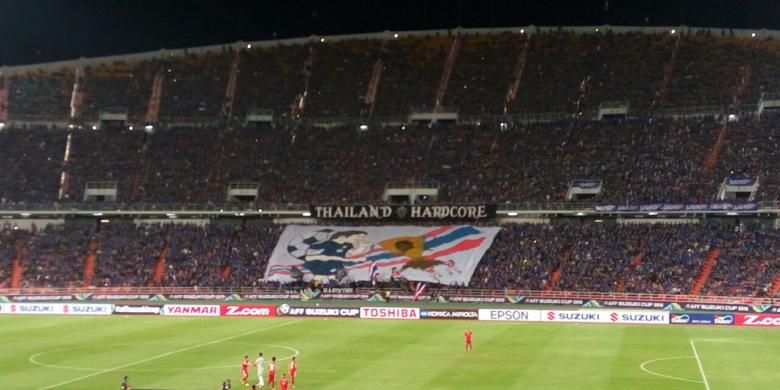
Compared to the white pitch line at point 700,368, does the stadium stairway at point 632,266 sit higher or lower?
higher

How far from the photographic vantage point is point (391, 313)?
5478 centimetres

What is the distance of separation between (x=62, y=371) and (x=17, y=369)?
2.02 m

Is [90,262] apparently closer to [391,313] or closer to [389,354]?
[391,313]

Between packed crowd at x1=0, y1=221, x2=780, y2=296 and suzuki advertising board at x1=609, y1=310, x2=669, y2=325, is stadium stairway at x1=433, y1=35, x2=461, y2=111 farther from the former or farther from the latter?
suzuki advertising board at x1=609, y1=310, x2=669, y2=325

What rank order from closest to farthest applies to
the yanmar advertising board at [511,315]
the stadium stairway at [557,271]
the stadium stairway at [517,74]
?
the yanmar advertising board at [511,315] → the stadium stairway at [557,271] → the stadium stairway at [517,74]

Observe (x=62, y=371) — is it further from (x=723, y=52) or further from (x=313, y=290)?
(x=723, y=52)

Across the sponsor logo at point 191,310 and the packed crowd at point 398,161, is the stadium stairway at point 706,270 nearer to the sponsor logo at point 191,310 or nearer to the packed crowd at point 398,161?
the packed crowd at point 398,161

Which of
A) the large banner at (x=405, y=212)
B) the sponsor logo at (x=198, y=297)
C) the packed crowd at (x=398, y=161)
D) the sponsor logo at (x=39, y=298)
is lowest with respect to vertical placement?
the sponsor logo at (x=39, y=298)

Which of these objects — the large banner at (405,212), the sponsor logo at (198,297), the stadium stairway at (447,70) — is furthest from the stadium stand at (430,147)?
the large banner at (405,212)

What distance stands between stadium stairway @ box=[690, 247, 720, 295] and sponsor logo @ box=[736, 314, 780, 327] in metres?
8.14

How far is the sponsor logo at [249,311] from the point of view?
56531 mm

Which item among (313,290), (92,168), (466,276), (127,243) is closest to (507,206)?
(466,276)

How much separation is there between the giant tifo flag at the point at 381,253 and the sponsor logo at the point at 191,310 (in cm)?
1143

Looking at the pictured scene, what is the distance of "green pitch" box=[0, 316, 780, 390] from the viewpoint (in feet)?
103
